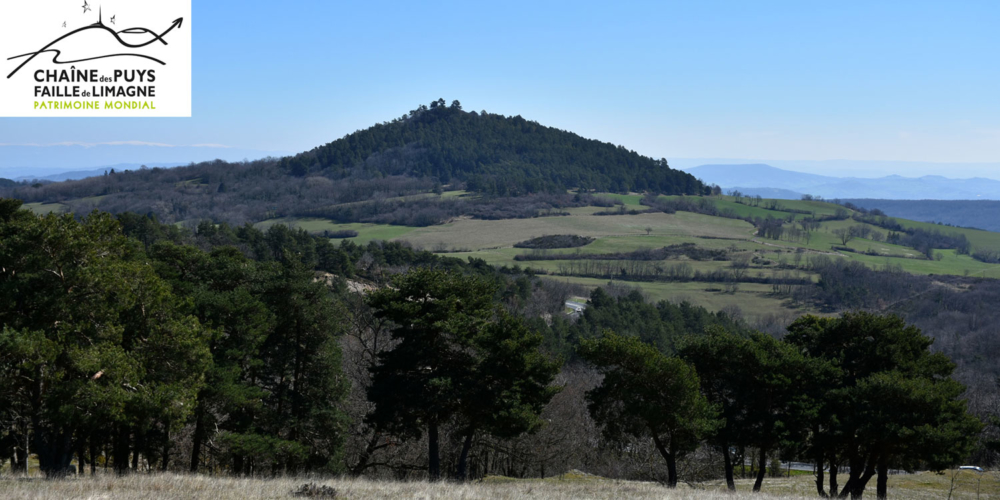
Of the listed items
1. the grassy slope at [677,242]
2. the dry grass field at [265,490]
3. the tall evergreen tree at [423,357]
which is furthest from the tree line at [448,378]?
the grassy slope at [677,242]

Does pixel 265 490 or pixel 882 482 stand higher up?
pixel 265 490

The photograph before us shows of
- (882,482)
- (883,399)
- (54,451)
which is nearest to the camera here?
(54,451)

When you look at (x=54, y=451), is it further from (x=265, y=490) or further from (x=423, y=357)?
(x=423, y=357)

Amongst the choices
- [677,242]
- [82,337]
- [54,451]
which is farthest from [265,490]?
[677,242]

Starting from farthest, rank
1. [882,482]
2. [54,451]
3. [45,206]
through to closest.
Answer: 1. [45,206]
2. [882,482]
3. [54,451]

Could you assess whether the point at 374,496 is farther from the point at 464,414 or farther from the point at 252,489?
the point at 464,414

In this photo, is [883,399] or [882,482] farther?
[882,482]

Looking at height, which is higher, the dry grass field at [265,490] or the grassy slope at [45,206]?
the grassy slope at [45,206]

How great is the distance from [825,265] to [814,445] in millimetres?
119195

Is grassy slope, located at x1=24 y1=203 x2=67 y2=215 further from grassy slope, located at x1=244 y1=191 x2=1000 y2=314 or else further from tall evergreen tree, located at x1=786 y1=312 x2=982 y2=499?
tall evergreen tree, located at x1=786 y1=312 x2=982 y2=499

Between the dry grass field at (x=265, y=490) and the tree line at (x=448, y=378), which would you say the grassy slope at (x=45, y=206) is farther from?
the dry grass field at (x=265, y=490)

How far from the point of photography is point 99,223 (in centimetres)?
1780

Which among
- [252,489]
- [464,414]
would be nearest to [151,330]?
[252,489]

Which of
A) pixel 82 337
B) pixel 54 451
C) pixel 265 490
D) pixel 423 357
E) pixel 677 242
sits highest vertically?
pixel 82 337
